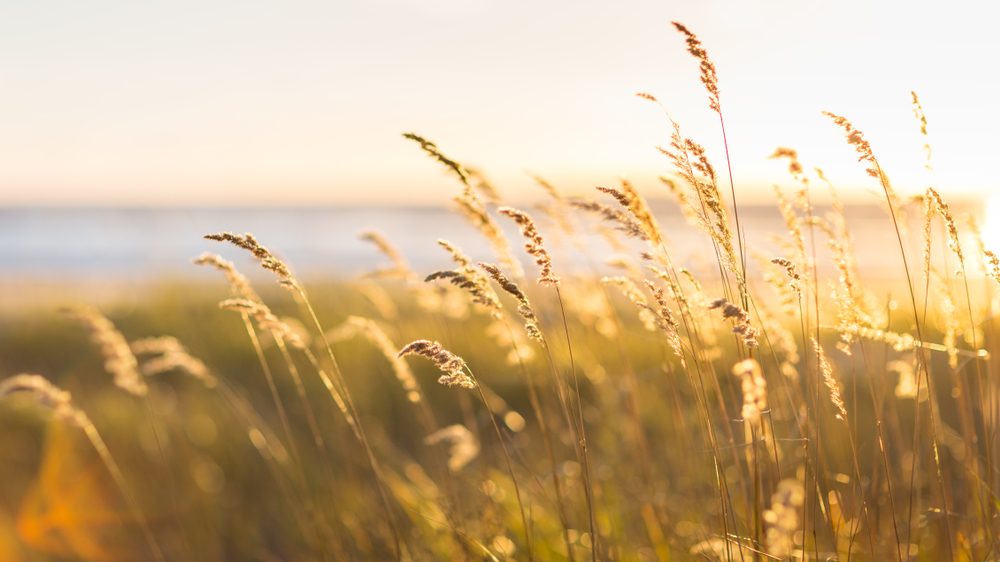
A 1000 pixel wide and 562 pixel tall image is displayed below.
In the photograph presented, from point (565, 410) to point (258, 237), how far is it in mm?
20854

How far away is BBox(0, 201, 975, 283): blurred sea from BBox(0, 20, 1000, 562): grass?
35.2 ft

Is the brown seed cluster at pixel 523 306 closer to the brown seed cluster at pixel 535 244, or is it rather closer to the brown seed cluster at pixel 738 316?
the brown seed cluster at pixel 535 244

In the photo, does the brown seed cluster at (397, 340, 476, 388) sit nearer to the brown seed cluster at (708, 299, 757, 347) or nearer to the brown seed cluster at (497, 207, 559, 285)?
the brown seed cluster at (497, 207, 559, 285)

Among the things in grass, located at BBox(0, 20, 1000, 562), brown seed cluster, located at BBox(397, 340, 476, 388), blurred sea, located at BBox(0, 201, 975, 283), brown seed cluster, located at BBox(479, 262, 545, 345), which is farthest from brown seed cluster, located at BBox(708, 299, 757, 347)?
blurred sea, located at BBox(0, 201, 975, 283)

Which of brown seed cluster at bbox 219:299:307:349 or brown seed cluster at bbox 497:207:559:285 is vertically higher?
brown seed cluster at bbox 497:207:559:285

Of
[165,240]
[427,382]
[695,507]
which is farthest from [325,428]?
[165,240]

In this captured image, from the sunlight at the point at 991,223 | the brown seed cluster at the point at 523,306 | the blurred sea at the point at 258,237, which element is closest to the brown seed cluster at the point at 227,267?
the brown seed cluster at the point at 523,306

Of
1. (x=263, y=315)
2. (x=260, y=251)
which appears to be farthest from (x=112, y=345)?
(x=260, y=251)

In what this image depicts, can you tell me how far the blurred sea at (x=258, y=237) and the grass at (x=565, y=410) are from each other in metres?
10.7

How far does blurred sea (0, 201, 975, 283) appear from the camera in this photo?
71.6ft

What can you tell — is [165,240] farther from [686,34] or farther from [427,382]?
[686,34]

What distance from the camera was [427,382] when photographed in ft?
19.5

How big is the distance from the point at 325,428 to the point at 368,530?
1.82m

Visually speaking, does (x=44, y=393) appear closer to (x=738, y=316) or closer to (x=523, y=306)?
(x=523, y=306)
